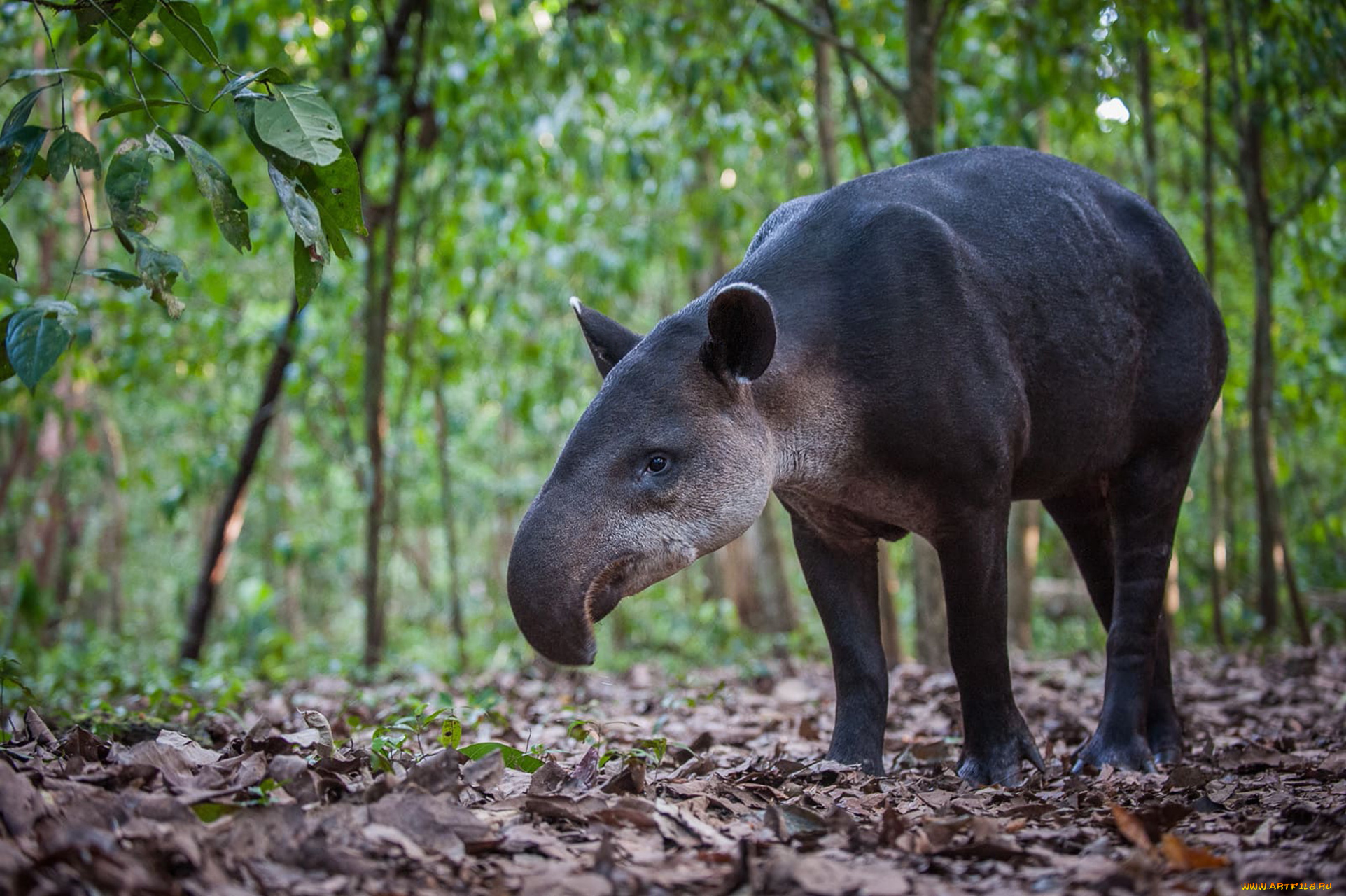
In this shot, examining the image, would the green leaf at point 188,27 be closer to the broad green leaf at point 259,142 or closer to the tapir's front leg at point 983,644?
the broad green leaf at point 259,142

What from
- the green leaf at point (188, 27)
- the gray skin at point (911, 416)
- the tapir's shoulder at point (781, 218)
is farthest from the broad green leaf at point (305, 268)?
the tapir's shoulder at point (781, 218)

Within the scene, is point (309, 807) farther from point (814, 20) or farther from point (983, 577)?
point (814, 20)

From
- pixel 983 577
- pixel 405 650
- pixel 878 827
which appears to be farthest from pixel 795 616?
pixel 878 827

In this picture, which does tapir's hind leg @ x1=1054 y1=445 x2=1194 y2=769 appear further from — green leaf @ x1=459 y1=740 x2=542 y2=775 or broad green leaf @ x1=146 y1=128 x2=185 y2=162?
broad green leaf @ x1=146 y1=128 x2=185 y2=162

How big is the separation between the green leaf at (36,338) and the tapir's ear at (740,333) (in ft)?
6.22

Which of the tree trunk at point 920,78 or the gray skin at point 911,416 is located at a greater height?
the tree trunk at point 920,78

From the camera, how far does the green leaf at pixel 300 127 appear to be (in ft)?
9.96

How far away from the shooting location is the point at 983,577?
3922mm

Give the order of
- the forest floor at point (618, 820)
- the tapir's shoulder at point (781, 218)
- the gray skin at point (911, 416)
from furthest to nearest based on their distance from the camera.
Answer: the tapir's shoulder at point (781, 218)
the gray skin at point (911, 416)
the forest floor at point (618, 820)

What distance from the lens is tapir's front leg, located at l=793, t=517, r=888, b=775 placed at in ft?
13.5

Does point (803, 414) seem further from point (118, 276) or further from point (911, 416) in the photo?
point (118, 276)

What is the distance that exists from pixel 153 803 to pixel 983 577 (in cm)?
266

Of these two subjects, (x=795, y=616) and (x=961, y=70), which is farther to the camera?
(x=795, y=616)

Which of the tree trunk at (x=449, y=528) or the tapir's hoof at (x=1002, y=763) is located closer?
the tapir's hoof at (x=1002, y=763)
